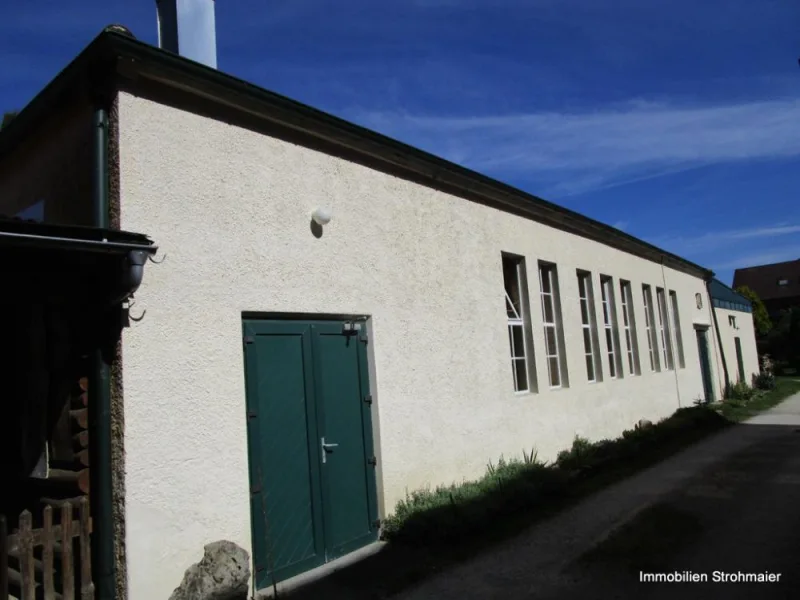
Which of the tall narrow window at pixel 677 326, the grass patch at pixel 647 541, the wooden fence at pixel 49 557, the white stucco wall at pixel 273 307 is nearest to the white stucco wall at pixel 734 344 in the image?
the tall narrow window at pixel 677 326

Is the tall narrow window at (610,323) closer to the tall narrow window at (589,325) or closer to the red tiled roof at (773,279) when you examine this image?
the tall narrow window at (589,325)

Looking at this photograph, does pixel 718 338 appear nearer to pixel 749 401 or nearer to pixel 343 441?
pixel 749 401

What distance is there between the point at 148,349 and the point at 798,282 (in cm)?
6091

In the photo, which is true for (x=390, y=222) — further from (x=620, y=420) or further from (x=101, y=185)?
(x=620, y=420)

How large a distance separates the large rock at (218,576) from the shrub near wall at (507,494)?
6.37 feet

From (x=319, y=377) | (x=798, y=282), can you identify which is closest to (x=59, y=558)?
(x=319, y=377)

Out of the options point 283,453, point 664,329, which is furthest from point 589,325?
point 283,453

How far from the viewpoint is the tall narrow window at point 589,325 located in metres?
11.7

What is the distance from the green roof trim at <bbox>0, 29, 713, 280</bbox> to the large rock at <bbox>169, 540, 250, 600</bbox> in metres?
3.48

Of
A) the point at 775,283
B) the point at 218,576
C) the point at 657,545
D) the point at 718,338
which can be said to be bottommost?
the point at 657,545

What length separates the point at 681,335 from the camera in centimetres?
1667

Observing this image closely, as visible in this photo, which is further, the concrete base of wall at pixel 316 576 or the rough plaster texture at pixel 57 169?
the concrete base of wall at pixel 316 576

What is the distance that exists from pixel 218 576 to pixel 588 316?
29.4 feet

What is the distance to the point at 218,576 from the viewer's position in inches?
172
